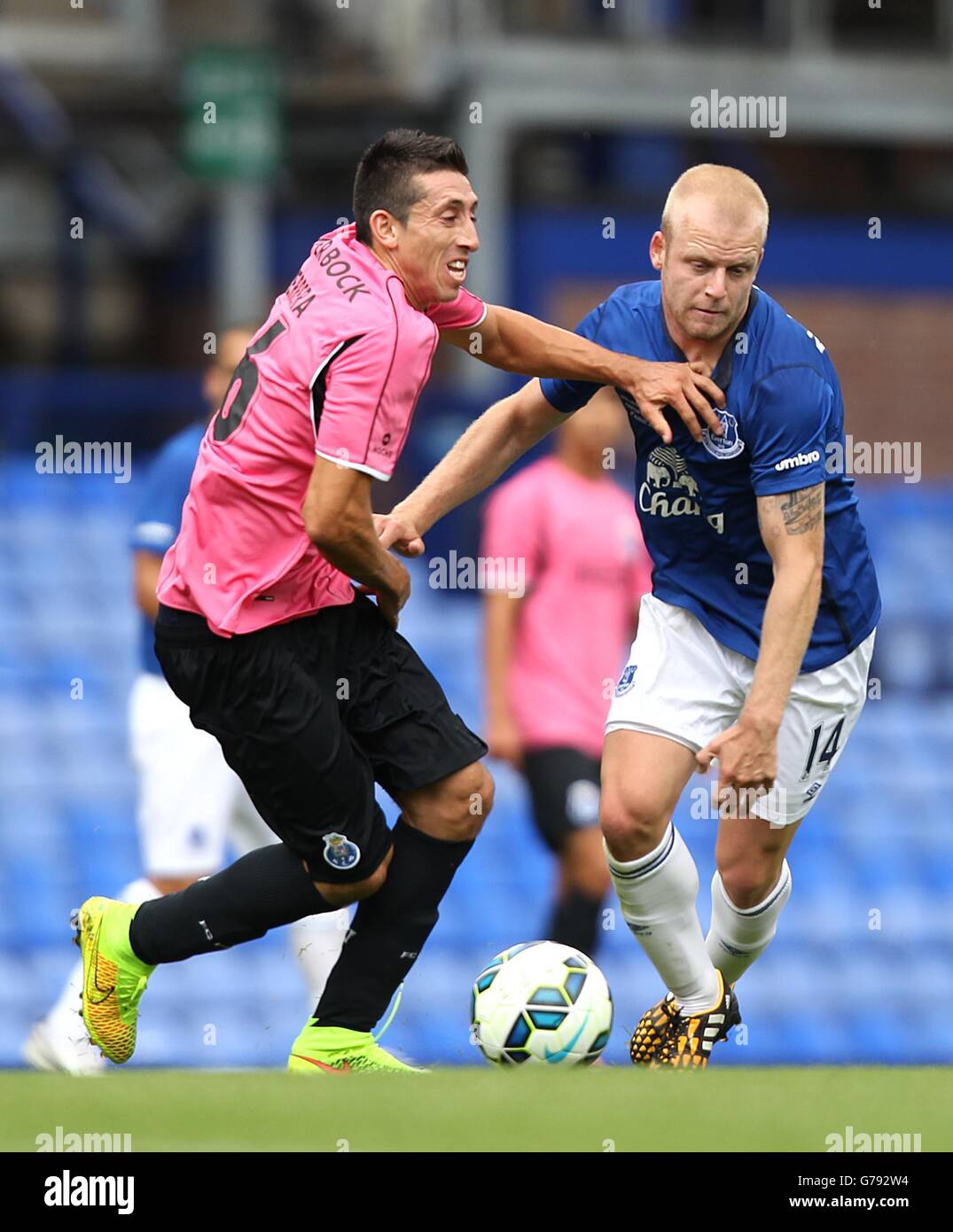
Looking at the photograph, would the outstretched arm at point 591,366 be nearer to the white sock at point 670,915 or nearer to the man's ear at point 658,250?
the man's ear at point 658,250

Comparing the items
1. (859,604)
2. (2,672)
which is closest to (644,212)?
(2,672)

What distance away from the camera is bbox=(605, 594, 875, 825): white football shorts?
18.0 feet

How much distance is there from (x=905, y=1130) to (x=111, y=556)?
9.02 m

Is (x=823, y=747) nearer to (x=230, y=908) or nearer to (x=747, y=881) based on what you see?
(x=747, y=881)

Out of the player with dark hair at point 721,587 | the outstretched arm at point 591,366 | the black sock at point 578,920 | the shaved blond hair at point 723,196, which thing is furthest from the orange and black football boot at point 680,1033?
the black sock at point 578,920

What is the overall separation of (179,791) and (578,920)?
1.96 m

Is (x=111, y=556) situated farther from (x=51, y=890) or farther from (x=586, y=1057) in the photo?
(x=586, y=1057)

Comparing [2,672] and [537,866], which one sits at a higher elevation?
[2,672]

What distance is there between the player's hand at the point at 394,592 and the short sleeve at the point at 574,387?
82cm

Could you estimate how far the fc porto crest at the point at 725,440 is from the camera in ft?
17.1

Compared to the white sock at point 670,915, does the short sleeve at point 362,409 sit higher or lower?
higher

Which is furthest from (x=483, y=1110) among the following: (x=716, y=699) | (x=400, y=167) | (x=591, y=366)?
(x=400, y=167)

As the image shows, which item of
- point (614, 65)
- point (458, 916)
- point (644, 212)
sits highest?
point (614, 65)

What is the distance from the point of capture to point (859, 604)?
5629 mm
